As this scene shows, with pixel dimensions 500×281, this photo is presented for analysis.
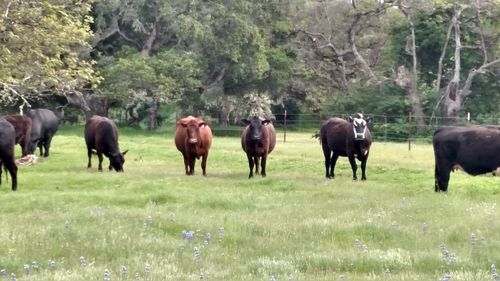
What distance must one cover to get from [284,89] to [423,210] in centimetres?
4166

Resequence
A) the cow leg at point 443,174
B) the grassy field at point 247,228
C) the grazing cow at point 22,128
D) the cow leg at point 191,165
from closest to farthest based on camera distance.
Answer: the grassy field at point 247,228, the cow leg at point 443,174, the cow leg at point 191,165, the grazing cow at point 22,128

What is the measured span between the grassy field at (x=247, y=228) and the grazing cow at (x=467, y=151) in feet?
1.87

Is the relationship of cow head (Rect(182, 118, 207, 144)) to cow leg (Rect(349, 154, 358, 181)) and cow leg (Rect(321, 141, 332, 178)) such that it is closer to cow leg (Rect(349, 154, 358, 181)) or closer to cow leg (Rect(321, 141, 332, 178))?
cow leg (Rect(321, 141, 332, 178))

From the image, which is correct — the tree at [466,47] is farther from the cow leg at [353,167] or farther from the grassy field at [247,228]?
the grassy field at [247,228]

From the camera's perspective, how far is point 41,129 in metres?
27.2

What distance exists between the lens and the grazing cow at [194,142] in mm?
21766

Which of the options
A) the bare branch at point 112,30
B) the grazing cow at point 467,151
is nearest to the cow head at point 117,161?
the grazing cow at point 467,151

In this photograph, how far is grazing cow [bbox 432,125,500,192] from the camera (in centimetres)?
1596

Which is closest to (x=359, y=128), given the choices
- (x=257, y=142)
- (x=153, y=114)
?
(x=257, y=142)

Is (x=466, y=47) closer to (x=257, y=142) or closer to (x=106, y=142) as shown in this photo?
(x=257, y=142)

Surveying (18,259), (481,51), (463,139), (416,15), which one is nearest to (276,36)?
(416,15)

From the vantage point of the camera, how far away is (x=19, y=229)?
412 inches

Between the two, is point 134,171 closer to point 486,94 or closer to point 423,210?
point 423,210

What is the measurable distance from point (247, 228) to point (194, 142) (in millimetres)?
11098
